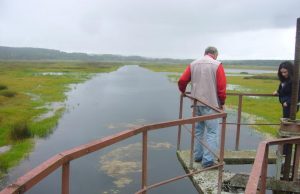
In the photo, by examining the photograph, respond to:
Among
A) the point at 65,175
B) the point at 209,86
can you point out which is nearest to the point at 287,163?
the point at 209,86

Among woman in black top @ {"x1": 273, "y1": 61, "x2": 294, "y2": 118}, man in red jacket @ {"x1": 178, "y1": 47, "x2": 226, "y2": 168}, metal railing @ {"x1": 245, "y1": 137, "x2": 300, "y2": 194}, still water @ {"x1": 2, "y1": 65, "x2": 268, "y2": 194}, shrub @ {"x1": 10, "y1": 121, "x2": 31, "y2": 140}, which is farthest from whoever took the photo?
shrub @ {"x1": 10, "y1": 121, "x2": 31, "y2": 140}

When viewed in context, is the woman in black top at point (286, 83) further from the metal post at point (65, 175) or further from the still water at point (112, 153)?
the metal post at point (65, 175)

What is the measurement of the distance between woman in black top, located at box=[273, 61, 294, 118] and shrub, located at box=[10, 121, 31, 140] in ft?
42.0

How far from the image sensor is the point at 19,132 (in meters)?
17.1

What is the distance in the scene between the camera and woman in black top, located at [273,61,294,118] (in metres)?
7.00

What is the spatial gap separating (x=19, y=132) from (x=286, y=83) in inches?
527

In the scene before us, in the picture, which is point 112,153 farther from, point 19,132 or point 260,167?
point 260,167

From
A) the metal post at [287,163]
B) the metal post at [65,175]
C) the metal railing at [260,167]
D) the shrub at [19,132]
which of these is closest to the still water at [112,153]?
the shrub at [19,132]

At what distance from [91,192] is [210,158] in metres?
5.25

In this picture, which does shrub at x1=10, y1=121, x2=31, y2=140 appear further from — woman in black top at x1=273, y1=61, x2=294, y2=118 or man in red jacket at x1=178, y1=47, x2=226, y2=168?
woman in black top at x1=273, y1=61, x2=294, y2=118

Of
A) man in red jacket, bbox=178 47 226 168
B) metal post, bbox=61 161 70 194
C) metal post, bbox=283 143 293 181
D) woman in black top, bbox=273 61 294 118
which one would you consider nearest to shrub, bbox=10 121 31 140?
man in red jacket, bbox=178 47 226 168

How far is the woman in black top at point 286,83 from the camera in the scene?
23.0 ft

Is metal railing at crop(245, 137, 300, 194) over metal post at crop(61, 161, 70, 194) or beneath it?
over

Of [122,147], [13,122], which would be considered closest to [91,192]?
[122,147]
